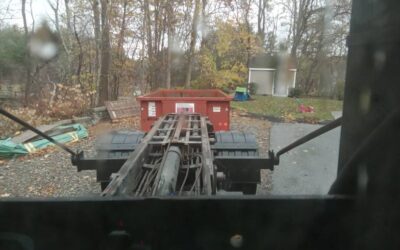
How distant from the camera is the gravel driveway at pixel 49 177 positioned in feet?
12.2

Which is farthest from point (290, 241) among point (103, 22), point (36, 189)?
point (103, 22)

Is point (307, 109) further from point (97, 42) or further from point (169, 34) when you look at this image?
point (169, 34)

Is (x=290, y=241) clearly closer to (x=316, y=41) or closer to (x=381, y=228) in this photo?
(x=381, y=228)

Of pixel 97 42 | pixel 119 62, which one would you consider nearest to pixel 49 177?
pixel 97 42

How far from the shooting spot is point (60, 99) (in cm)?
888

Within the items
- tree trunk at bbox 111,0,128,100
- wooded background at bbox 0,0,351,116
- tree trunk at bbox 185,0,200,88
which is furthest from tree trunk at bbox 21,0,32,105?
tree trunk at bbox 185,0,200,88

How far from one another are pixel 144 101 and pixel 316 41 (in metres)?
3.46

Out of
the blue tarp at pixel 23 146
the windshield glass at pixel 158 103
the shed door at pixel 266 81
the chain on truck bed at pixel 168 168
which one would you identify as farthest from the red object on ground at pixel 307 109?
the blue tarp at pixel 23 146

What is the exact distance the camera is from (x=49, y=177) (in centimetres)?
438

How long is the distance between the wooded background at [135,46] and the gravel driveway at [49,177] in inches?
47.7

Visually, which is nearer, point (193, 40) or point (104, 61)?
point (104, 61)

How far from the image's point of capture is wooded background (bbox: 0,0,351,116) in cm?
241

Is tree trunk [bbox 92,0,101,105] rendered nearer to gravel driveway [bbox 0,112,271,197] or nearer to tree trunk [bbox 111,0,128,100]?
tree trunk [bbox 111,0,128,100]

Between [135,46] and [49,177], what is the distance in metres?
9.67
